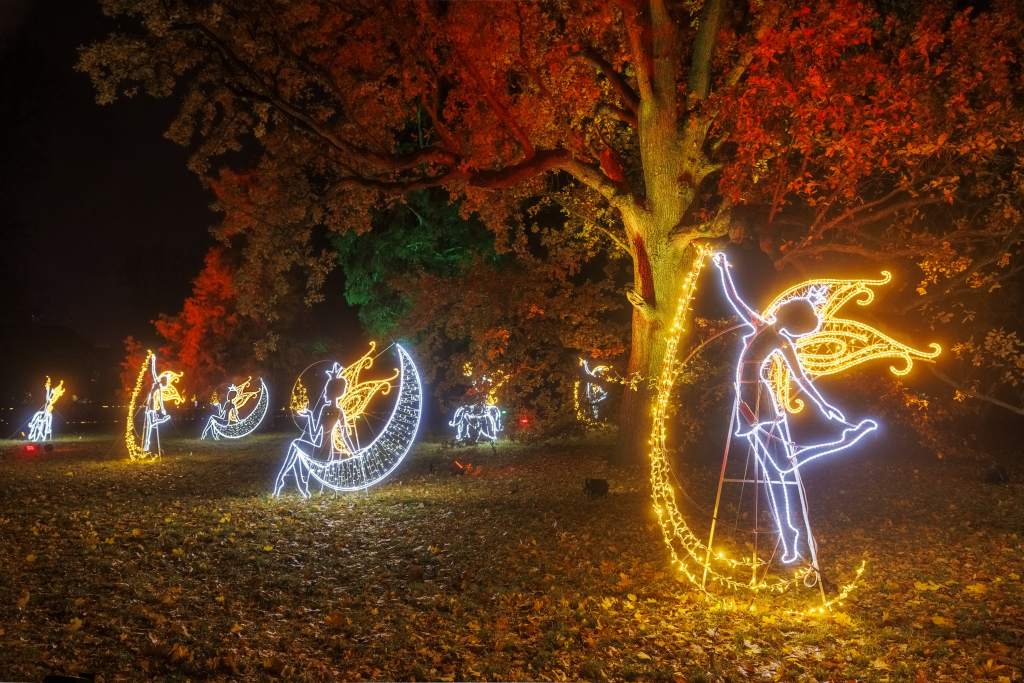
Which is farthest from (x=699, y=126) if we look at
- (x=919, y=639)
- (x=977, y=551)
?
(x=919, y=639)

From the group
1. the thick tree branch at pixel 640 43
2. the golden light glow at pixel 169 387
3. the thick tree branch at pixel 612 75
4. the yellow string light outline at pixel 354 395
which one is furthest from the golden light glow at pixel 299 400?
the thick tree branch at pixel 640 43

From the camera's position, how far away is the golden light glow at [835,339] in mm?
5945

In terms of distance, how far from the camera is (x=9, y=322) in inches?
1575

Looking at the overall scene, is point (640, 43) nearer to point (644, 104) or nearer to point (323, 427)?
point (644, 104)

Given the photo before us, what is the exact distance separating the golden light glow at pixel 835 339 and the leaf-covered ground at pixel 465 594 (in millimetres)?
2105

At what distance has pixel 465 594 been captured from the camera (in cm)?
673

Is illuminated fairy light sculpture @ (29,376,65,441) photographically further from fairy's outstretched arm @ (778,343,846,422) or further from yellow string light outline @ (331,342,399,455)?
fairy's outstretched arm @ (778,343,846,422)

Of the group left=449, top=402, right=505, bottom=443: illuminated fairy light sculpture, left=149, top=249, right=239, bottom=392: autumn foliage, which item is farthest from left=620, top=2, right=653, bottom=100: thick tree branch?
left=149, top=249, right=239, bottom=392: autumn foliage

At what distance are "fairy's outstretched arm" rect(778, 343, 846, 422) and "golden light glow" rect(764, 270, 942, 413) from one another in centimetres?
25

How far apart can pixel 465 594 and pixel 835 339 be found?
399 centimetres

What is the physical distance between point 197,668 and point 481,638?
6.66 ft

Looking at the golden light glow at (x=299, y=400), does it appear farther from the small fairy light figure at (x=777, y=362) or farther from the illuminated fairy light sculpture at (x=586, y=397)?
the small fairy light figure at (x=777, y=362)

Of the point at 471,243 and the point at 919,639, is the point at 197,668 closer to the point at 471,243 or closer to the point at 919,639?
the point at 919,639

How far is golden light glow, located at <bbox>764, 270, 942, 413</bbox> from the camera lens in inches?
234
